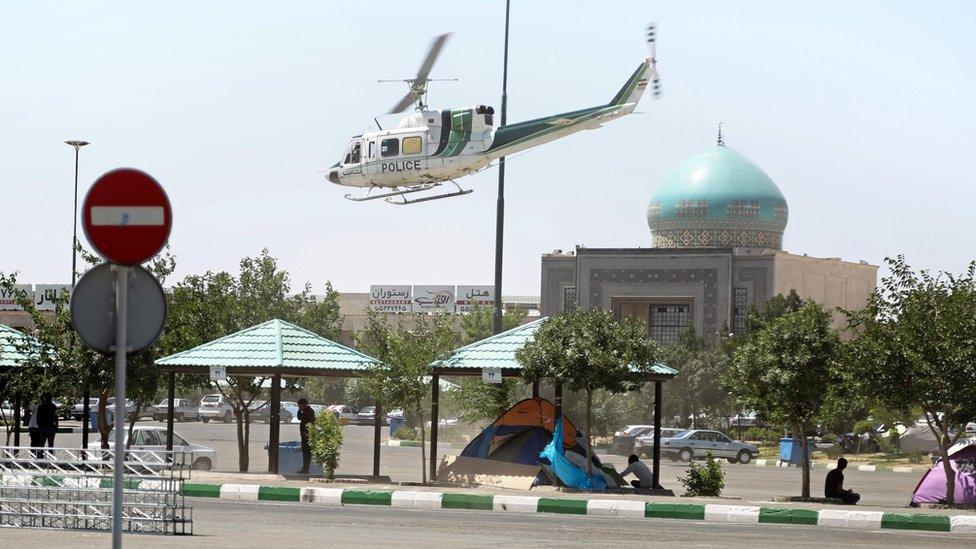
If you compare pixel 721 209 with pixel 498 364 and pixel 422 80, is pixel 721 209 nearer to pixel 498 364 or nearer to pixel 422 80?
pixel 422 80

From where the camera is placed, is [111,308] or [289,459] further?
[289,459]

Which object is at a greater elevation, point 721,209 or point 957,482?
point 721,209

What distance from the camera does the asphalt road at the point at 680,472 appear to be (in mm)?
29812

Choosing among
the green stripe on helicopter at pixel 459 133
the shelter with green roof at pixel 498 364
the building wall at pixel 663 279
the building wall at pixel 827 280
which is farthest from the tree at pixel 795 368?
the building wall at pixel 827 280

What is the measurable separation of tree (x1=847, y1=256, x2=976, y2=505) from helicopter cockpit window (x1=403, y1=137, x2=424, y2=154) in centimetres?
1814

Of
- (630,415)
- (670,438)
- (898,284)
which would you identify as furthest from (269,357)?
(630,415)

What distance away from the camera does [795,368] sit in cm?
2452

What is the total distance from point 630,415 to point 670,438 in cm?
839

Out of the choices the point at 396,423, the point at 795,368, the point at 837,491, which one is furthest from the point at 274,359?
the point at 396,423

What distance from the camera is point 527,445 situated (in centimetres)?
2570

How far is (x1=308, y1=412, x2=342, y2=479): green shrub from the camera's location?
82.2 feet

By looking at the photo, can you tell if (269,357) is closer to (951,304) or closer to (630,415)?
(951,304)

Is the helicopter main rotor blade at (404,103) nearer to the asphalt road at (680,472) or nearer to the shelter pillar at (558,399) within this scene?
the asphalt road at (680,472)

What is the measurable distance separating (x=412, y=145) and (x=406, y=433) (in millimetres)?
19371
